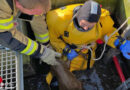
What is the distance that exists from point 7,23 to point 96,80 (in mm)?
1768

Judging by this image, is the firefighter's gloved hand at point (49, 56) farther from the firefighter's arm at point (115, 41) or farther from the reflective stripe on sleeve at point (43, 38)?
the firefighter's arm at point (115, 41)

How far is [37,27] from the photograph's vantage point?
1.95 meters

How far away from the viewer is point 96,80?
8.69 feet

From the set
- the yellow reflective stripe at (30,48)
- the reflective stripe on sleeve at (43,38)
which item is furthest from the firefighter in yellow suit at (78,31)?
the yellow reflective stripe at (30,48)

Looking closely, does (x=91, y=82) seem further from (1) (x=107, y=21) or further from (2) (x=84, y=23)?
(2) (x=84, y=23)

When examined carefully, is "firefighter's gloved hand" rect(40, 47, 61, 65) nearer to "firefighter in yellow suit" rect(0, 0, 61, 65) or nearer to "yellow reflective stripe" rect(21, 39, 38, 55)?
"firefighter in yellow suit" rect(0, 0, 61, 65)

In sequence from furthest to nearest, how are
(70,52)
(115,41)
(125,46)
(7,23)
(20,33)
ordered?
(70,52) < (115,41) < (125,46) < (20,33) < (7,23)

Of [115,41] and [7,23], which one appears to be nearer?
[7,23]

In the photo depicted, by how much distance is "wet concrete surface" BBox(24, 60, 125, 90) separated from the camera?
2.56 m

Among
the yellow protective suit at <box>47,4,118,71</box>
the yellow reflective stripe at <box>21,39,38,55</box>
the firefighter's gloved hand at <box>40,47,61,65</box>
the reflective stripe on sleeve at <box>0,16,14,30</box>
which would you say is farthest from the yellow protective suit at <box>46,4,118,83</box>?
the reflective stripe on sleeve at <box>0,16,14,30</box>

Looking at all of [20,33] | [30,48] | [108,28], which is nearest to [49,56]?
[30,48]

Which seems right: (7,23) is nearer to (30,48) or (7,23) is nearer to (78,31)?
(30,48)

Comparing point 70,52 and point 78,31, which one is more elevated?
point 78,31

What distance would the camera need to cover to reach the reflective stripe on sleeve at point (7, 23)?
4.59 ft
